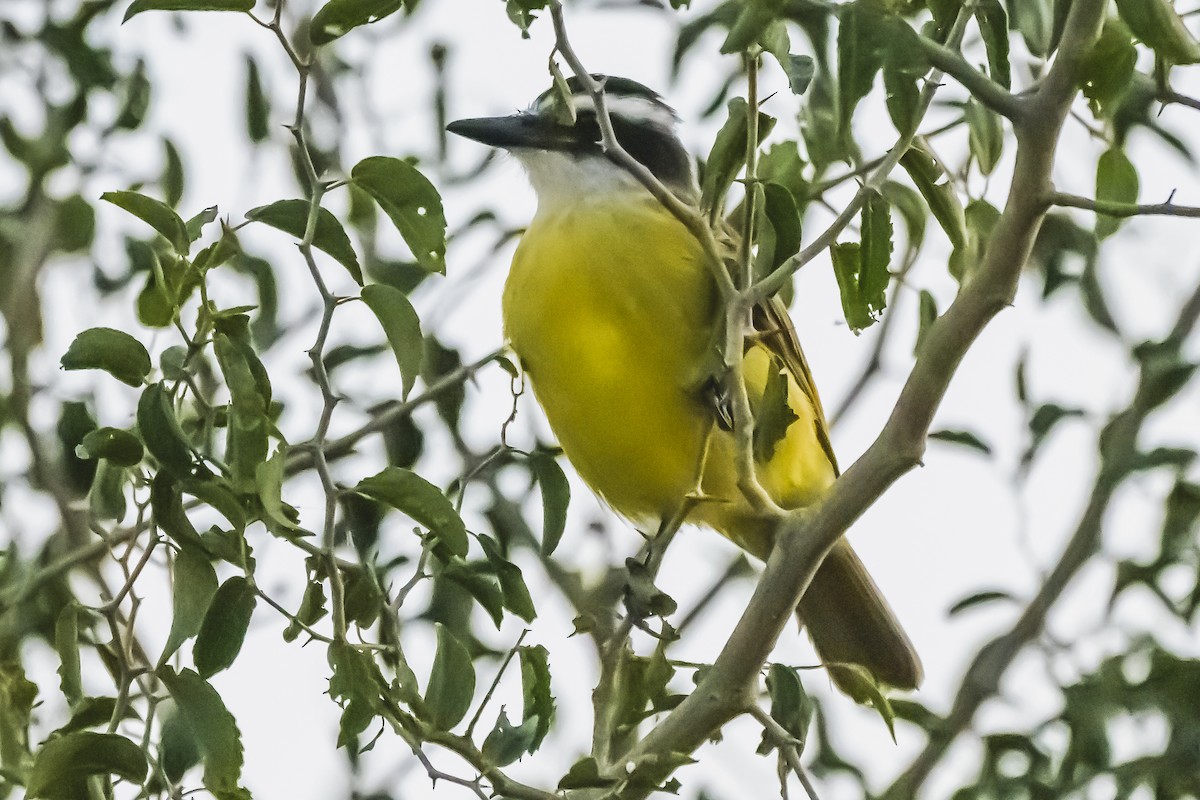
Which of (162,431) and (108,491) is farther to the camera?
(108,491)

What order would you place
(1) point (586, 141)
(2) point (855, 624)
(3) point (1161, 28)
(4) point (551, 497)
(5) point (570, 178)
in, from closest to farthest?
(3) point (1161, 28)
(4) point (551, 497)
(5) point (570, 178)
(1) point (586, 141)
(2) point (855, 624)

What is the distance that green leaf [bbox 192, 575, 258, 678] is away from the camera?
1.97 m

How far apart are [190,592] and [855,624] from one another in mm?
2266

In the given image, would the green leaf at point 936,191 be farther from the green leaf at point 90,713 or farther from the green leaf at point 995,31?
the green leaf at point 90,713

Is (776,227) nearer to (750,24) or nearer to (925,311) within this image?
(750,24)

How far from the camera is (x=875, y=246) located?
1994 millimetres

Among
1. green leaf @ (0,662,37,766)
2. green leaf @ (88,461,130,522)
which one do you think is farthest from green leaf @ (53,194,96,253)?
green leaf @ (88,461,130,522)

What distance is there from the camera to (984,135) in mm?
2322

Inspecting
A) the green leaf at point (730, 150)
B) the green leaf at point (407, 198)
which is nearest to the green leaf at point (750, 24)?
the green leaf at point (730, 150)

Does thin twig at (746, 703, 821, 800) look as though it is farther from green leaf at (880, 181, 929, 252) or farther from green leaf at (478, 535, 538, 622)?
green leaf at (880, 181, 929, 252)

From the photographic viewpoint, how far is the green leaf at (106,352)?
74.7 inches

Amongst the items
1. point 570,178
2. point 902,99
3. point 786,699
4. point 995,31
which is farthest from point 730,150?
point 570,178

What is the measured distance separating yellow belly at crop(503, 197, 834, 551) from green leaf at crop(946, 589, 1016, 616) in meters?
0.46

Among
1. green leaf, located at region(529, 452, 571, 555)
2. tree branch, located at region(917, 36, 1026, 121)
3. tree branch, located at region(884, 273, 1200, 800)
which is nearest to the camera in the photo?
tree branch, located at region(917, 36, 1026, 121)
